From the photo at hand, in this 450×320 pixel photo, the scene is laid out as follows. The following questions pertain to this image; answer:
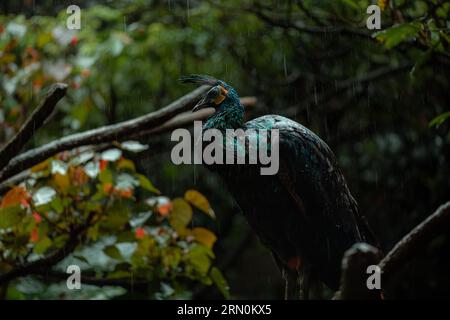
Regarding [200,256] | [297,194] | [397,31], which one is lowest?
[200,256]

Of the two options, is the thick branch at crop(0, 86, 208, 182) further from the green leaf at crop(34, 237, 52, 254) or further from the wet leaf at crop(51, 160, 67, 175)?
the green leaf at crop(34, 237, 52, 254)

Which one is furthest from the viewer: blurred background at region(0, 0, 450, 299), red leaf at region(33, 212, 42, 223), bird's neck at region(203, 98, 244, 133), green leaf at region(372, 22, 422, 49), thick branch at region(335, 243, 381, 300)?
blurred background at region(0, 0, 450, 299)

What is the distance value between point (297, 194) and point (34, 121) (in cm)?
87

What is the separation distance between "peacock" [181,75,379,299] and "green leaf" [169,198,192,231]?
0.74m

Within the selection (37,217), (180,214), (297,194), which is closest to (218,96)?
(297,194)

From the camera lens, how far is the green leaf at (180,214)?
8.39 ft

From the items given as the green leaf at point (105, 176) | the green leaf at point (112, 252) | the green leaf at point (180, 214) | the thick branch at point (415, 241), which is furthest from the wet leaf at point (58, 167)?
the thick branch at point (415, 241)

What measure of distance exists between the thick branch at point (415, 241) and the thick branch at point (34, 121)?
1114 mm

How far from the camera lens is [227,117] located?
1.63 metres

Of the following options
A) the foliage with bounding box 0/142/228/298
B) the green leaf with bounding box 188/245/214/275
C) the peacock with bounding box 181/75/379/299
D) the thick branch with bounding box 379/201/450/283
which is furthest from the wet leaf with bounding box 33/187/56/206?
the thick branch with bounding box 379/201/450/283

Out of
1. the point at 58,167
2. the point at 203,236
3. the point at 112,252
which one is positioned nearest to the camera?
the point at 58,167

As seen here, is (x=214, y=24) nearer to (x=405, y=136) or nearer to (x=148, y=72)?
(x=148, y=72)

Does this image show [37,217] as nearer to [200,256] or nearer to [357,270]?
[200,256]

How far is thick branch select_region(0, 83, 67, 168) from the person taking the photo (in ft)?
6.22
